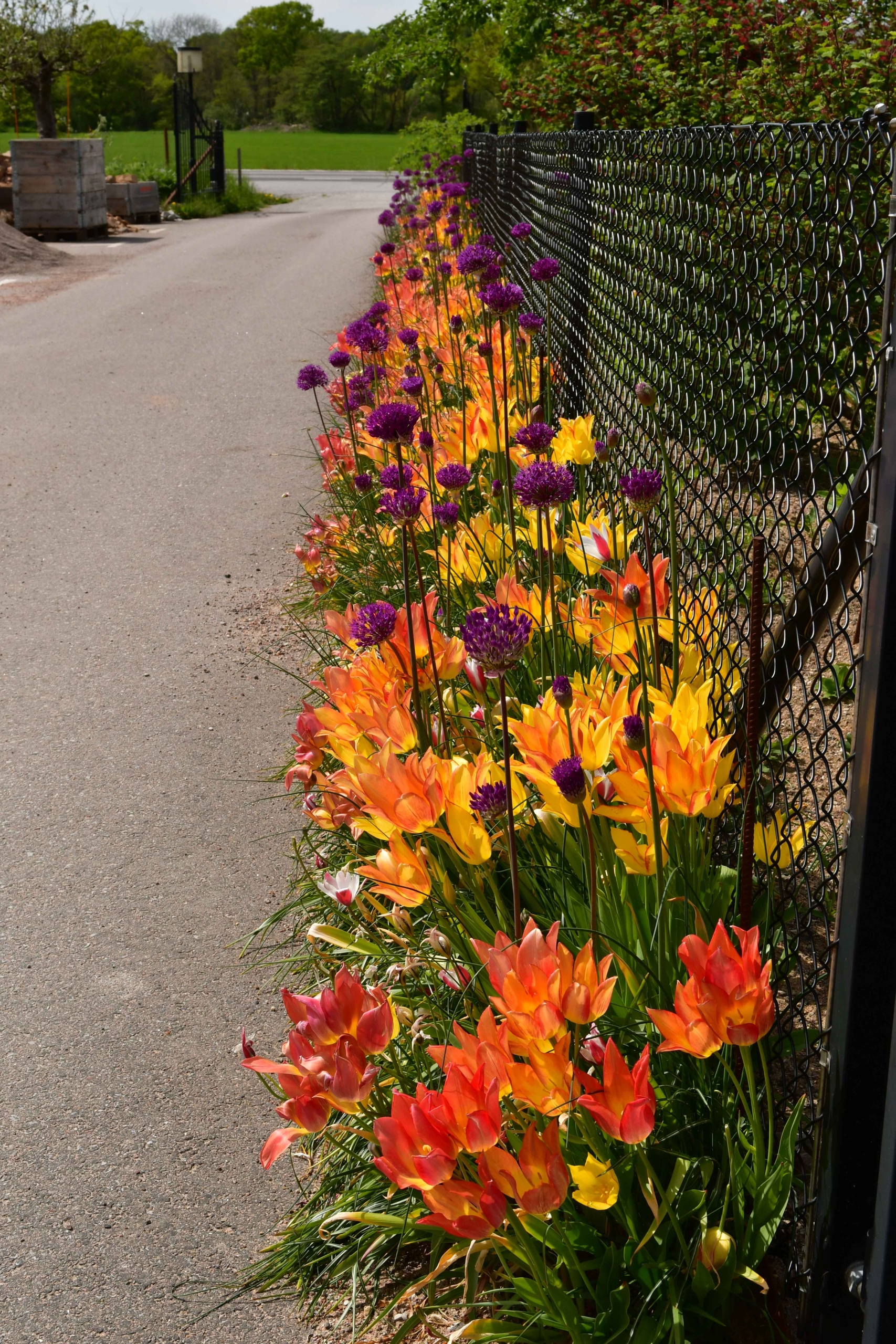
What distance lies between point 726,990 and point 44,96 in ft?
96.8

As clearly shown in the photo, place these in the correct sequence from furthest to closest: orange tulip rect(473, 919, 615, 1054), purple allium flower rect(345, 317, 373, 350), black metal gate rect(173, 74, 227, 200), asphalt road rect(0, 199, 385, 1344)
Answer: black metal gate rect(173, 74, 227, 200), purple allium flower rect(345, 317, 373, 350), asphalt road rect(0, 199, 385, 1344), orange tulip rect(473, 919, 615, 1054)

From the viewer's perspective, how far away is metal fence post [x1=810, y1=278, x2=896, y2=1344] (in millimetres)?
1235

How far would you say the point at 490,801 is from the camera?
1.73m

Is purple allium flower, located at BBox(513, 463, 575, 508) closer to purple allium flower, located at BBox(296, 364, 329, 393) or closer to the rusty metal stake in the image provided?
the rusty metal stake

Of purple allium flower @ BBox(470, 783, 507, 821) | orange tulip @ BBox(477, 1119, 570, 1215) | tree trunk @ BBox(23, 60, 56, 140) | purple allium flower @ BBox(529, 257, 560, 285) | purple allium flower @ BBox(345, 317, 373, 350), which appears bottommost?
orange tulip @ BBox(477, 1119, 570, 1215)

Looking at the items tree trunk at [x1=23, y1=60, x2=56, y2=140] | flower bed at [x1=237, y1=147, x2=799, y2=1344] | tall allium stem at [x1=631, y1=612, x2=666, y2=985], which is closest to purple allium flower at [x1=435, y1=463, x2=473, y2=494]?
flower bed at [x1=237, y1=147, x2=799, y2=1344]

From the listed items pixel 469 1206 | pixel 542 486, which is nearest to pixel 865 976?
pixel 469 1206

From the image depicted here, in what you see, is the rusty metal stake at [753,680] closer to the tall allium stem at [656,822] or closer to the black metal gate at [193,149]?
the tall allium stem at [656,822]

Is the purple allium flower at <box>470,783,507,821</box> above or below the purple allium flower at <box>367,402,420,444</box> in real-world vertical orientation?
below

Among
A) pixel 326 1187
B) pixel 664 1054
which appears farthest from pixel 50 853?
pixel 664 1054

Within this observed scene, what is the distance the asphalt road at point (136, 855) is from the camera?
1887 millimetres

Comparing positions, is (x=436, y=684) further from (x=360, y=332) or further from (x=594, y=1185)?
(x=360, y=332)

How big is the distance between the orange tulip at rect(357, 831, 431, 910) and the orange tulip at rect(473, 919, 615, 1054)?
39cm

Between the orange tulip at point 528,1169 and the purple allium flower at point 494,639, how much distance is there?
57 cm
